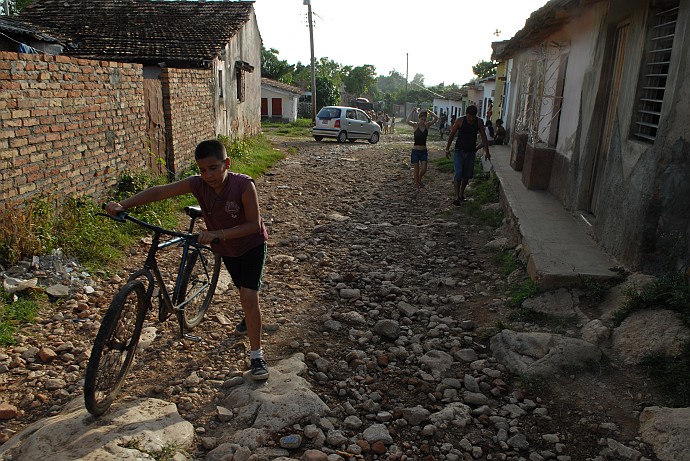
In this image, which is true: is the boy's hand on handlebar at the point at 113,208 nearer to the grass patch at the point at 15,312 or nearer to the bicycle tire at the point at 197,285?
the bicycle tire at the point at 197,285

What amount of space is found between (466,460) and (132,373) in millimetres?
2176

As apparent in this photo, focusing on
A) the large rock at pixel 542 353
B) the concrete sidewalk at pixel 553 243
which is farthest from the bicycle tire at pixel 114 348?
the concrete sidewalk at pixel 553 243

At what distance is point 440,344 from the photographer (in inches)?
161

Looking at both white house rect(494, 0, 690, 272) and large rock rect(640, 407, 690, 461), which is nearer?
large rock rect(640, 407, 690, 461)

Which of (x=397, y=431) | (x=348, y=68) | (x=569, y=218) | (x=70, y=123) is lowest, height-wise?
(x=397, y=431)

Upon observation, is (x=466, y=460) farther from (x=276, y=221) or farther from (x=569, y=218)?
(x=276, y=221)

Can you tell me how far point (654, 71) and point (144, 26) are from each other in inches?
592

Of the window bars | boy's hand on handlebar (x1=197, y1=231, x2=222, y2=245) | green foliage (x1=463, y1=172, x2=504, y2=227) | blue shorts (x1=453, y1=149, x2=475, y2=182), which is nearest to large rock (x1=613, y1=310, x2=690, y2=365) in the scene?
boy's hand on handlebar (x1=197, y1=231, x2=222, y2=245)

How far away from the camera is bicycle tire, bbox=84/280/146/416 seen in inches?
107

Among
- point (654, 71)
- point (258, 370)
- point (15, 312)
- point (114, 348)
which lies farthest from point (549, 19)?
point (15, 312)

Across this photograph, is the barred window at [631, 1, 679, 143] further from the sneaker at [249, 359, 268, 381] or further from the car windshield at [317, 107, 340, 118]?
the car windshield at [317, 107, 340, 118]

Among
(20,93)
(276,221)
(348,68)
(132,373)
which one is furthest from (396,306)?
(348,68)

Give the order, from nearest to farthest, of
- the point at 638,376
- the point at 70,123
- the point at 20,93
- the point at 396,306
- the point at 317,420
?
the point at 317,420 → the point at 638,376 → the point at 396,306 → the point at 20,93 → the point at 70,123

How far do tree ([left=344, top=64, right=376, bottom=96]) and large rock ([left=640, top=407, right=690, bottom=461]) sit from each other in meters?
61.6
